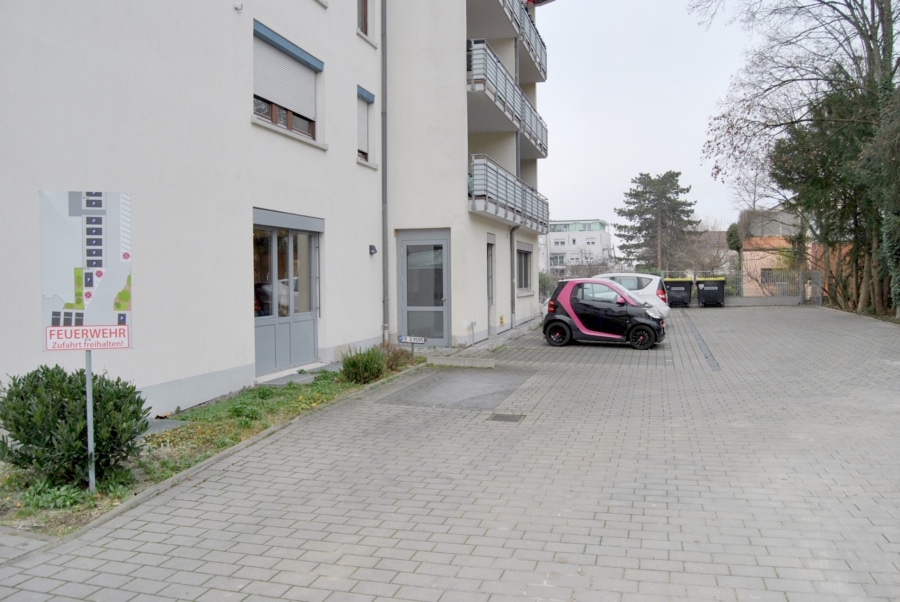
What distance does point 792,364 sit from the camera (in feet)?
40.9

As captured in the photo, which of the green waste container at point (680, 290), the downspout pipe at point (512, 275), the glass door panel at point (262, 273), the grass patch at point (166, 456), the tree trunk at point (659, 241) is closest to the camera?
the grass patch at point (166, 456)

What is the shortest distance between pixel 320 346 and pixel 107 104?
18.9ft

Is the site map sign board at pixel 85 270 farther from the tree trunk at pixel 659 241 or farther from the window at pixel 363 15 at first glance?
the tree trunk at pixel 659 241

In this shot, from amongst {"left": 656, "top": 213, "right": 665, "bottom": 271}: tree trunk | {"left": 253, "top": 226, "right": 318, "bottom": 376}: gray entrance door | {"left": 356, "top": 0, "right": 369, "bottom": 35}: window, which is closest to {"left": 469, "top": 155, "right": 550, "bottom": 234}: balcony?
{"left": 356, "top": 0, "right": 369, "bottom": 35}: window

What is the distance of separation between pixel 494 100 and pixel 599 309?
5619mm

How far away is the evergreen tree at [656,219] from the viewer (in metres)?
60.8

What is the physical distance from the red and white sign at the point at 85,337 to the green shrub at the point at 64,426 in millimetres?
514

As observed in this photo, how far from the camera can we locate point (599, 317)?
50.9 ft

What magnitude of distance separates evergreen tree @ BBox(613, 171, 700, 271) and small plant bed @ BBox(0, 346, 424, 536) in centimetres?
5434

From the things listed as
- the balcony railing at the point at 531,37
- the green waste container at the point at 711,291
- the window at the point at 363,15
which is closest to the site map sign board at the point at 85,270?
the window at the point at 363,15

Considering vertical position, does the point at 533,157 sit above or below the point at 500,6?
below

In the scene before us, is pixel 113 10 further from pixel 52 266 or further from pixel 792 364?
pixel 792 364

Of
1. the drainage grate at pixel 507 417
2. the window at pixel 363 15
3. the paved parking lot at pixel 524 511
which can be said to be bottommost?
the paved parking lot at pixel 524 511

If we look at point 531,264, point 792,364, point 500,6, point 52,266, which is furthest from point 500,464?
point 531,264
